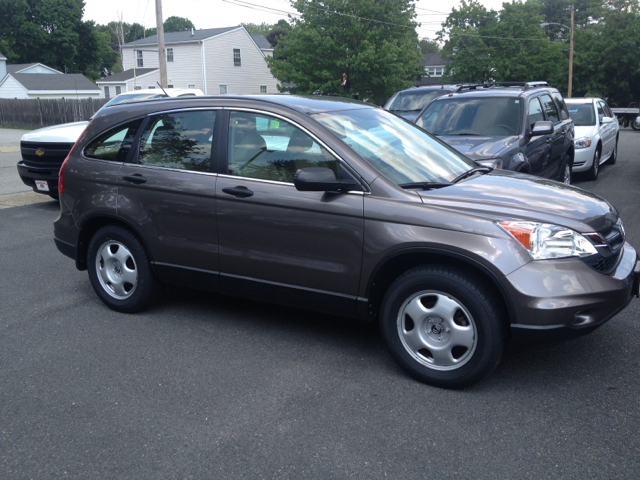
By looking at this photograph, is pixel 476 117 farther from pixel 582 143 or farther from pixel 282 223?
pixel 282 223

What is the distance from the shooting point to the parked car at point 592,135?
12.0m

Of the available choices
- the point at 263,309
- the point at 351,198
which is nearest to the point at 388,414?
the point at 351,198

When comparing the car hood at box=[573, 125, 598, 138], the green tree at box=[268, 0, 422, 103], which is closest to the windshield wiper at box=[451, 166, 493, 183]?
the car hood at box=[573, 125, 598, 138]

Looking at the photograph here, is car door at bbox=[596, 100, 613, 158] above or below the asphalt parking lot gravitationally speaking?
above

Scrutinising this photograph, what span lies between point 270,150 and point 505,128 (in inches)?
201

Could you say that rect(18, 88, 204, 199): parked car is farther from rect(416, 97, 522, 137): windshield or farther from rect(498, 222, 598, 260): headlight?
rect(498, 222, 598, 260): headlight

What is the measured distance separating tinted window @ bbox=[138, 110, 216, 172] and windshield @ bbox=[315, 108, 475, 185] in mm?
912

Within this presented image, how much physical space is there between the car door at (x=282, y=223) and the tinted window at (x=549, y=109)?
644cm

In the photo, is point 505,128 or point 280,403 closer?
point 280,403

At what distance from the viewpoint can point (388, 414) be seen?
3.51m

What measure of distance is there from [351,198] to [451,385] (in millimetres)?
1324

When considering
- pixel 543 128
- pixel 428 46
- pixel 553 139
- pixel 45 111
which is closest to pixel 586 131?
pixel 553 139

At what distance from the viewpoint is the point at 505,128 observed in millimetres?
8484

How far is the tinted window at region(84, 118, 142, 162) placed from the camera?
5.04 meters
